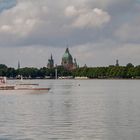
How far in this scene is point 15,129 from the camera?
31.8m

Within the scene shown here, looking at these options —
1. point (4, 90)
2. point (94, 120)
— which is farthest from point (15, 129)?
point (4, 90)

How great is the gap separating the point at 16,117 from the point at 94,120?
251 inches

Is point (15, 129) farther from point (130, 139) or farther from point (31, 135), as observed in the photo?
point (130, 139)

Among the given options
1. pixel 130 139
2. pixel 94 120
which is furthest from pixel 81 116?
pixel 130 139

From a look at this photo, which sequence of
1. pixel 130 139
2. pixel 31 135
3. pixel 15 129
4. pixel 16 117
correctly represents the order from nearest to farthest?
pixel 130 139 → pixel 31 135 → pixel 15 129 → pixel 16 117

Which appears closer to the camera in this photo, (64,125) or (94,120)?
(64,125)

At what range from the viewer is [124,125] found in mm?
33469

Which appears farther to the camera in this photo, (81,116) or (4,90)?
(4,90)

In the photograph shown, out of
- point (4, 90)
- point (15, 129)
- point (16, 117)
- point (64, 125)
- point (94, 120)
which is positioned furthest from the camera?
point (4, 90)

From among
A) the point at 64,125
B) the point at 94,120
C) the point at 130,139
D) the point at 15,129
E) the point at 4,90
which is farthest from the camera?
the point at 4,90

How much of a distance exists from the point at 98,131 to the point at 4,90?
71755mm

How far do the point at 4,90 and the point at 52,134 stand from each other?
72.5 metres

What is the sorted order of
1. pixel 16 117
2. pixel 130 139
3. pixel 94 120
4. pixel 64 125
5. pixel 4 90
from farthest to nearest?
pixel 4 90, pixel 16 117, pixel 94 120, pixel 64 125, pixel 130 139

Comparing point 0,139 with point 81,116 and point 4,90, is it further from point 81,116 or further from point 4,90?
point 4,90
